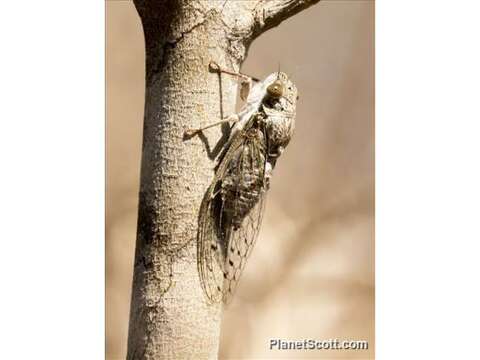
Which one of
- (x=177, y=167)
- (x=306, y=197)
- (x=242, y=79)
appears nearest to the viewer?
(x=177, y=167)

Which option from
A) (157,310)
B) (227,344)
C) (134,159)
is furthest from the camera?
(227,344)

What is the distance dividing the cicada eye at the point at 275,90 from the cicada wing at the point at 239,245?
0.16 metres

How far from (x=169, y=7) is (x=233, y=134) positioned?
0.22m

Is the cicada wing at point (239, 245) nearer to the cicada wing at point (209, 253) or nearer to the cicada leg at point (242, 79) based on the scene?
the cicada wing at point (209, 253)

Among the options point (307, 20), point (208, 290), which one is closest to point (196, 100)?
point (208, 290)

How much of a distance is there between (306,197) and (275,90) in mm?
509

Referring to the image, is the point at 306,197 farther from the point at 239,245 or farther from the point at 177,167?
the point at 177,167

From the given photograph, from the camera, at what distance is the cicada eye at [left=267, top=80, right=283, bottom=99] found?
1.19 metres

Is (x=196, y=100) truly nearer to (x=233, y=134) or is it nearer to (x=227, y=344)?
(x=233, y=134)

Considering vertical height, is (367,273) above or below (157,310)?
above

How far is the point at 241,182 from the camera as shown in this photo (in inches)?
45.3

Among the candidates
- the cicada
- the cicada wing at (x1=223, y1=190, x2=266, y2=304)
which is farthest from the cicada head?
the cicada wing at (x1=223, y1=190, x2=266, y2=304)

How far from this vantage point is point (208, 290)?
1125 mm

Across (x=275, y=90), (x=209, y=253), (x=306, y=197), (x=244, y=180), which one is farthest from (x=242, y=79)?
(x=306, y=197)
